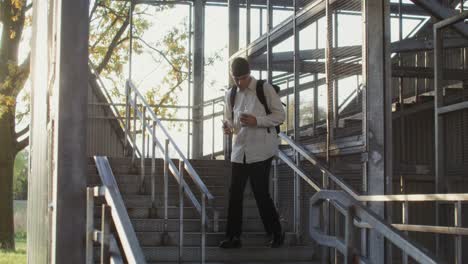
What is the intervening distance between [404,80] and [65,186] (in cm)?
829

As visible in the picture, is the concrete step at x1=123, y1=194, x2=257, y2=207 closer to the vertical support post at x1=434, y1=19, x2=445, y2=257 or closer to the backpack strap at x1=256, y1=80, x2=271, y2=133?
the backpack strap at x1=256, y1=80, x2=271, y2=133

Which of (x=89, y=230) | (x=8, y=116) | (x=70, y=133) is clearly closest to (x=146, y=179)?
(x=70, y=133)

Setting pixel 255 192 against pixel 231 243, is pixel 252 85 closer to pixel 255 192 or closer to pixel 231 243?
pixel 255 192

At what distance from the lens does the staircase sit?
22.8 feet

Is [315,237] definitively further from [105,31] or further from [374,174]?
[105,31]

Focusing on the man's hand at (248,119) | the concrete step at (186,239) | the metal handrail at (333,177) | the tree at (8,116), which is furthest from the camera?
the tree at (8,116)

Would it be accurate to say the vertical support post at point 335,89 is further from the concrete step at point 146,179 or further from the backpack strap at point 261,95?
the concrete step at point 146,179

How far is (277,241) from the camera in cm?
698

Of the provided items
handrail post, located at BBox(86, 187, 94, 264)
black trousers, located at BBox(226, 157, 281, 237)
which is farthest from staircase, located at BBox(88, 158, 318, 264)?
handrail post, located at BBox(86, 187, 94, 264)

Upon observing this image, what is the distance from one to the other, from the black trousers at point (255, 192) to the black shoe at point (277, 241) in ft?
0.27

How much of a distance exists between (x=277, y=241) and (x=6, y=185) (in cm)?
1225

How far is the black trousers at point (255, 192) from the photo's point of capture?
22.2 feet

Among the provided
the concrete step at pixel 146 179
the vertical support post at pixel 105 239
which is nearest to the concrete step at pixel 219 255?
the concrete step at pixel 146 179

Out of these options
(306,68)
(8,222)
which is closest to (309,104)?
(306,68)
